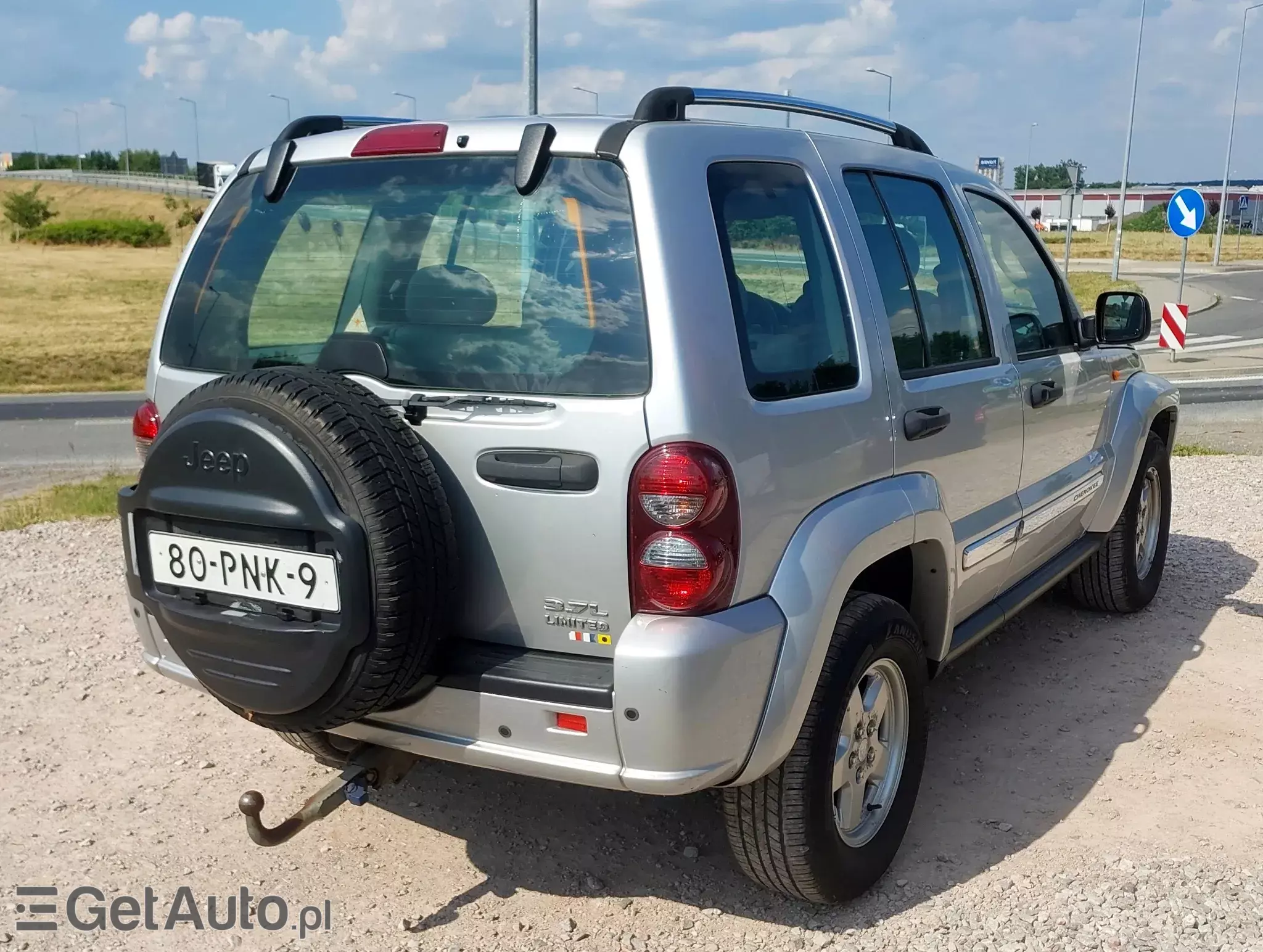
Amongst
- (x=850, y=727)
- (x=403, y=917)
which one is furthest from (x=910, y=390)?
(x=403, y=917)

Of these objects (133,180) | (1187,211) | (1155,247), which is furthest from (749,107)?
(133,180)

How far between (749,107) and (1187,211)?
1593 cm

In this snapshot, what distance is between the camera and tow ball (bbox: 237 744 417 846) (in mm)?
2947

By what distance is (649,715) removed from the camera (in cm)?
259

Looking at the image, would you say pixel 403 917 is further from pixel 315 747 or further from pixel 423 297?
pixel 423 297

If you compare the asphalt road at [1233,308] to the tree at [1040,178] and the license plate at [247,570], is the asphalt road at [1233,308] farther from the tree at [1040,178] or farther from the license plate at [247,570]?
the tree at [1040,178]

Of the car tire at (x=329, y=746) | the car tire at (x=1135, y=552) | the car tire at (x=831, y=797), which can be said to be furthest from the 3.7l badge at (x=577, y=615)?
the car tire at (x=1135, y=552)

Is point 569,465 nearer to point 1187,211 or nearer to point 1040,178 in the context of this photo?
point 1187,211

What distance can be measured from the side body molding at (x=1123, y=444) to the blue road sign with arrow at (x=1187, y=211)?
1283cm

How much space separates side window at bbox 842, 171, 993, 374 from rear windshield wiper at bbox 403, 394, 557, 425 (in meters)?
1.20

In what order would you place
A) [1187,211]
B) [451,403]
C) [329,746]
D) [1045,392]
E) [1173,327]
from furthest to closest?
[1173,327] < [1187,211] < [1045,392] < [329,746] < [451,403]

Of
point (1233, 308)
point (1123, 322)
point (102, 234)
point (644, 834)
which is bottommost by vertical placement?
point (644, 834)

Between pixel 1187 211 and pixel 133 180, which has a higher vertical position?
pixel 133 180

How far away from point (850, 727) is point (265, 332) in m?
1.94
